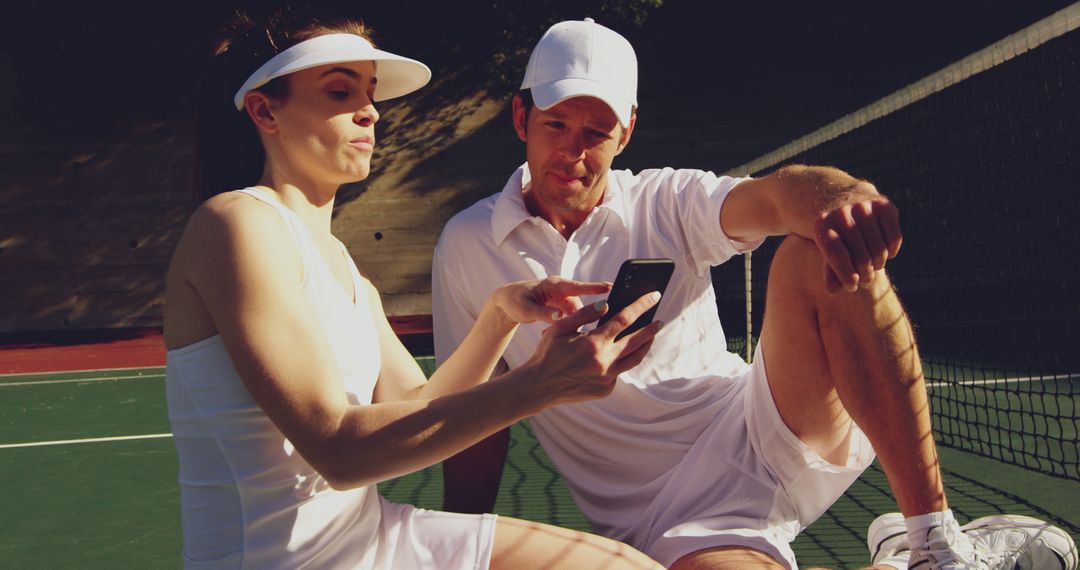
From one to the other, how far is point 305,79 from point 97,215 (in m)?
Answer: 13.4

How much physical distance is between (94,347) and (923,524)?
12.1 metres

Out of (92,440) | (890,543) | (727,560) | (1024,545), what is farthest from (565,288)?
(92,440)

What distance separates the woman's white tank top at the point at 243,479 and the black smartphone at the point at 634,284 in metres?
0.49

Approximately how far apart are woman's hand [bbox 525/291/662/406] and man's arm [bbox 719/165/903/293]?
46cm

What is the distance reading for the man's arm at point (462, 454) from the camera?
2.65 m

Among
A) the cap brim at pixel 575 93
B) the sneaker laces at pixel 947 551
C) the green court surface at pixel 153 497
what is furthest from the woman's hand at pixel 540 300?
the green court surface at pixel 153 497

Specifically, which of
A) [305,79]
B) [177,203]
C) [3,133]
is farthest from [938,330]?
[3,133]

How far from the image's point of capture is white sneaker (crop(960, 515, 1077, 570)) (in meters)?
2.24

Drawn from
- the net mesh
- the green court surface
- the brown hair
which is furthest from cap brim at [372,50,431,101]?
the net mesh

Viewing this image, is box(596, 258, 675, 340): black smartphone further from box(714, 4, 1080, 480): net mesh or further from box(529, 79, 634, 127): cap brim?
box(714, 4, 1080, 480): net mesh

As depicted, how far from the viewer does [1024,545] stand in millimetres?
2285

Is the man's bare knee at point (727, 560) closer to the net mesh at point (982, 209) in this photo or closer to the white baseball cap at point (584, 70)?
the white baseball cap at point (584, 70)

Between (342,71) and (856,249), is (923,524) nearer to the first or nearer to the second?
(856,249)

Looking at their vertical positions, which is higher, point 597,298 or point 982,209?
point 597,298
